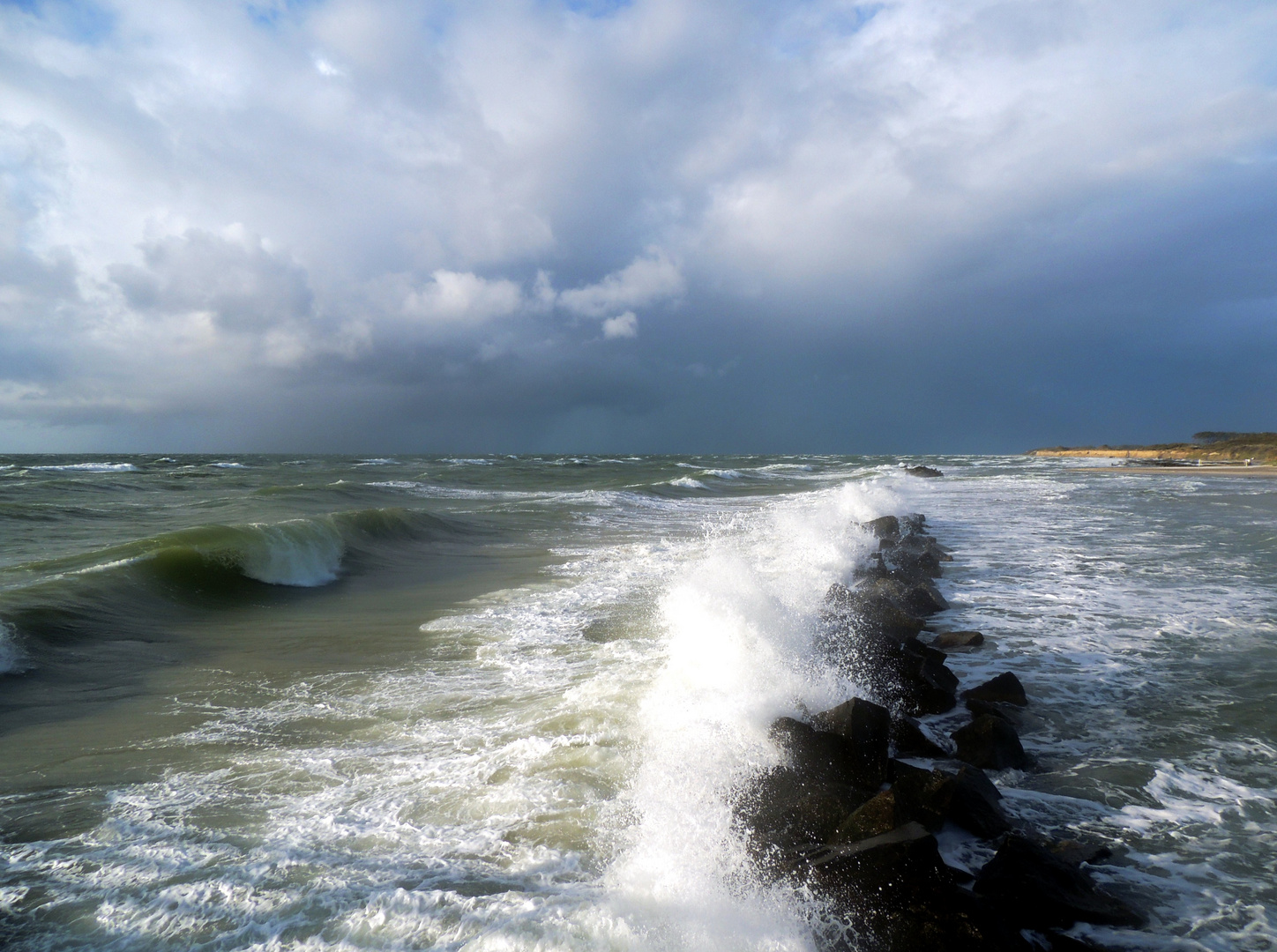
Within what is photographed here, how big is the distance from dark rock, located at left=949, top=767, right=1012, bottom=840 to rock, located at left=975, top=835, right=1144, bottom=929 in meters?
0.43

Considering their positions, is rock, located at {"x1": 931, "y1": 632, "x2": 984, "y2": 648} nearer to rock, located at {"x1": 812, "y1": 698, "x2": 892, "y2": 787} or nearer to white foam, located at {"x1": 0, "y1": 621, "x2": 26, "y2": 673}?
rock, located at {"x1": 812, "y1": 698, "x2": 892, "y2": 787}

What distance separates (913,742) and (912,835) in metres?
1.62

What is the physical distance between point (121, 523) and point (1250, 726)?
64.4 ft

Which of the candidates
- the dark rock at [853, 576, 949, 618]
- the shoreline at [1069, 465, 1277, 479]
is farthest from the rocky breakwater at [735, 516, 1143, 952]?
the shoreline at [1069, 465, 1277, 479]

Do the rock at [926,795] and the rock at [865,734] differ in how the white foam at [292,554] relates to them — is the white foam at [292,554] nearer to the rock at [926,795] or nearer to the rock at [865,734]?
the rock at [865,734]

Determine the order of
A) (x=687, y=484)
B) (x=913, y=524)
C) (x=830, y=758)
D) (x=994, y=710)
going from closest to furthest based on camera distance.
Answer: (x=830, y=758)
(x=994, y=710)
(x=913, y=524)
(x=687, y=484)

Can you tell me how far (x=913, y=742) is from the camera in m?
4.25

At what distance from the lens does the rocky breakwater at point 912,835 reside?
8.52 ft

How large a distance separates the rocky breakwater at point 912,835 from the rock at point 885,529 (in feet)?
25.9

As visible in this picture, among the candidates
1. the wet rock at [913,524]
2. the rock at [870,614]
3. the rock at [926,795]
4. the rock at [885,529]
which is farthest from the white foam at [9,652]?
the wet rock at [913,524]

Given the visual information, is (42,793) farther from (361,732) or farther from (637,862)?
(637,862)

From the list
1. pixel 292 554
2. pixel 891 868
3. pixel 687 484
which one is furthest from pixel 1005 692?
pixel 687 484

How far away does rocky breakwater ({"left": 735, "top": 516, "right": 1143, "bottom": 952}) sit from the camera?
2.60 meters

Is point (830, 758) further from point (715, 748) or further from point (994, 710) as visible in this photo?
point (994, 710)
